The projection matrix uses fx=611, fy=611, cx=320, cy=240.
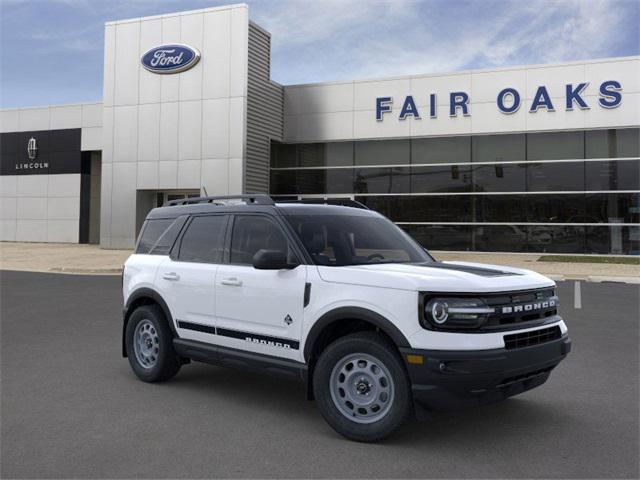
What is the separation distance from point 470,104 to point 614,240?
7.78 metres

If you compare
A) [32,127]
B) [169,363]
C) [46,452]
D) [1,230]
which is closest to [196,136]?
[32,127]

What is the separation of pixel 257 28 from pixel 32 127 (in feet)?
52.0

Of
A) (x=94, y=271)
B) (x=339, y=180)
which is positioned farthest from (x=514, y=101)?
(x=94, y=271)

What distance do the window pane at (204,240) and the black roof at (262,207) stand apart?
0.10 meters

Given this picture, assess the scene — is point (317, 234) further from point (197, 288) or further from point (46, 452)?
point (46, 452)

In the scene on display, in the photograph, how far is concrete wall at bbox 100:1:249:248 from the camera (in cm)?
2547

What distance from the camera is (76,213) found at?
33.4 m

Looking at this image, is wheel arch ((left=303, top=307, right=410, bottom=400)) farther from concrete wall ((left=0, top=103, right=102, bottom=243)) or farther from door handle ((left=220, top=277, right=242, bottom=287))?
concrete wall ((left=0, top=103, right=102, bottom=243))

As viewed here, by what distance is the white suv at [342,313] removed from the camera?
4.10 metres

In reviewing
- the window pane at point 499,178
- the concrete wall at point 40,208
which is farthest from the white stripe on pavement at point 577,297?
the concrete wall at point 40,208

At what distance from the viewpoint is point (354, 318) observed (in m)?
4.44

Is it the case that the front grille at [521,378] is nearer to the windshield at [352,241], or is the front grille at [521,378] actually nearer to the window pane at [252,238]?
the windshield at [352,241]

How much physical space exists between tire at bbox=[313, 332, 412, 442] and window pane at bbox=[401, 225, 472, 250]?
21.3 m

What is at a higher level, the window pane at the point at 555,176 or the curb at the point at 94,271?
the window pane at the point at 555,176
